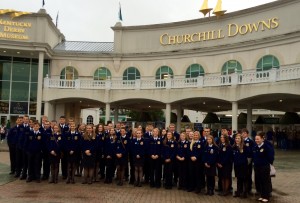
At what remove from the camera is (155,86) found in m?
28.9

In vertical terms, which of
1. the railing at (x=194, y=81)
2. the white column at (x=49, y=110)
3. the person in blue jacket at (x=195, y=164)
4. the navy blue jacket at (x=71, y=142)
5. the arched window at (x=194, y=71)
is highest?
the arched window at (x=194, y=71)

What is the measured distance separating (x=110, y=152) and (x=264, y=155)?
15.7ft

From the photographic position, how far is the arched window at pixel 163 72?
107 feet

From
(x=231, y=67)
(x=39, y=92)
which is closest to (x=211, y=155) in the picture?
(x=231, y=67)

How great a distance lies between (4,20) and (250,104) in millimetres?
20571

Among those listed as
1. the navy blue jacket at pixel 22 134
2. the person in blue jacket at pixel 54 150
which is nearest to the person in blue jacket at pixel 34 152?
the navy blue jacket at pixel 22 134

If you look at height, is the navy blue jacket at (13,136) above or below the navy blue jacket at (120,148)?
above

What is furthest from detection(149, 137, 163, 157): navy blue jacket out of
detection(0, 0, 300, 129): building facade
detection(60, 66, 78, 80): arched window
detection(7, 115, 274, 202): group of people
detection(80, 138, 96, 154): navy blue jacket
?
detection(60, 66, 78, 80): arched window

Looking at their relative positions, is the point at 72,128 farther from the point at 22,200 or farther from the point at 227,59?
the point at 227,59

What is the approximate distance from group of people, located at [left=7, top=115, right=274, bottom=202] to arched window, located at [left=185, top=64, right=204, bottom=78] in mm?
19295

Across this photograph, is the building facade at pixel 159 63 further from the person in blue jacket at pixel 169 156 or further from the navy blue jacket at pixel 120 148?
the navy blue jacket at pixel 120 148

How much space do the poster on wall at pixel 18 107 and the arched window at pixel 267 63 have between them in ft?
64.8

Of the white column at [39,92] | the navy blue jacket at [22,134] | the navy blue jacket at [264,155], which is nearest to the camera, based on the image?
the navy blue jacket at [264,155]

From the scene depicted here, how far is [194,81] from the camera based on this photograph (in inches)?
1078
